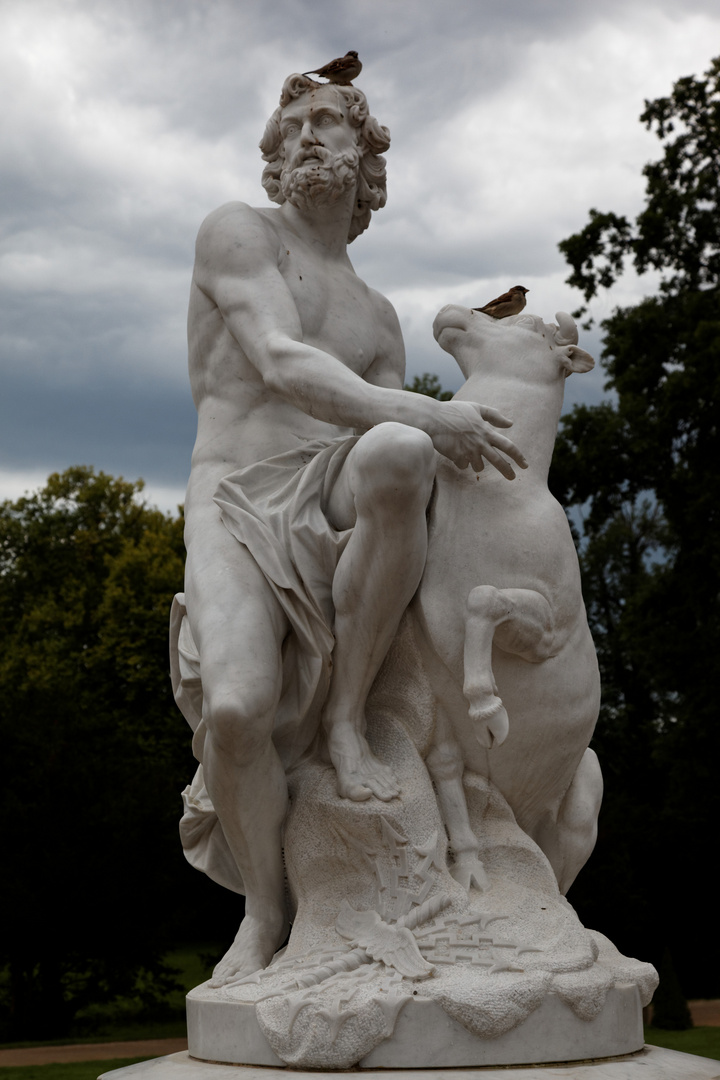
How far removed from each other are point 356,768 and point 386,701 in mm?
258

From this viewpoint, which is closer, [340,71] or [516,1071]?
[516,1071]

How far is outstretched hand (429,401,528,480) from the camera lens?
3.72 metres

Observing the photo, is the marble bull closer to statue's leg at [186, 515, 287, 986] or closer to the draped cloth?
the draped cloth

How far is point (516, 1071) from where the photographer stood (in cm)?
330

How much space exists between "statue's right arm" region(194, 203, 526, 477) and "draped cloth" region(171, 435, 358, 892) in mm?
196

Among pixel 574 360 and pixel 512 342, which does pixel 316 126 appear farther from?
pixel 574 360

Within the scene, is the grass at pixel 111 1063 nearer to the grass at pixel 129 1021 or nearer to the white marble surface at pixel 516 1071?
the grass at pixel 129 1021

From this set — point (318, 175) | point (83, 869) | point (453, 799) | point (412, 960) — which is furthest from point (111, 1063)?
point (318, 175)

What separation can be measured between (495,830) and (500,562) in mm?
798

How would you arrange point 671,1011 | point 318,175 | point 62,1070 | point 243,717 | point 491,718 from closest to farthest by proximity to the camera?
point 243,717 → point 491,718 → point 318,175 → point 62,1070 → point 671,1011

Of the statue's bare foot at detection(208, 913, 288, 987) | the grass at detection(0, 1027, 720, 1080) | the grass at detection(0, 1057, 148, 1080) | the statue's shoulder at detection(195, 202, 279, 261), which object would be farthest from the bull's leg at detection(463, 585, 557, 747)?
the grass at detection(0, 1057, 148, 1080)

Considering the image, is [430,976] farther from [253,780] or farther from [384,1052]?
[253,780]

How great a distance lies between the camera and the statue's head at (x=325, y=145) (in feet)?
14.3

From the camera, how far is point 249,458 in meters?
4.19
